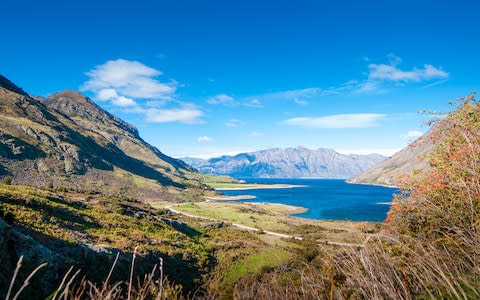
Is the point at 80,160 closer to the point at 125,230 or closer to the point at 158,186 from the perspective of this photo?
the point at 158,186

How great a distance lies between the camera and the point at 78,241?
113 feet

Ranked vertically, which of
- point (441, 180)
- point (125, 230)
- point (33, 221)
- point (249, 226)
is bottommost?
point (249, 226)

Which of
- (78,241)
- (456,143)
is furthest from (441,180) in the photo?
(78,241)

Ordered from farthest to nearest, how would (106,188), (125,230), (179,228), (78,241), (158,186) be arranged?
(158,186) < (106,188) < (179,228) < (125,230) < (78,241)

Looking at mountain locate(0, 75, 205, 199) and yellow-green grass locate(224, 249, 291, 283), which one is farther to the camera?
mountain locate(0, 75, 205, 199)

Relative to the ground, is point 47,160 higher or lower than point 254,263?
higher

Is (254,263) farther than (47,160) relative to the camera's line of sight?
No

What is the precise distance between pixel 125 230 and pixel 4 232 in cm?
2753

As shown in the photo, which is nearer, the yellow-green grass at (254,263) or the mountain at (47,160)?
the yellow-green grass at (254,263)

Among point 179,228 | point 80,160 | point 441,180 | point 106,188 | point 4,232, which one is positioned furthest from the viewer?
point 80,160

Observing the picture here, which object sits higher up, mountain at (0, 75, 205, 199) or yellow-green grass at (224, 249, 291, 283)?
mountain at (0, 75, 205, 199)

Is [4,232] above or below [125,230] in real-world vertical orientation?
above

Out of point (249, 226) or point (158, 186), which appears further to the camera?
point (158, 186)

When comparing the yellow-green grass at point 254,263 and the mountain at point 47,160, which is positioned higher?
the mountain at point 47,160
